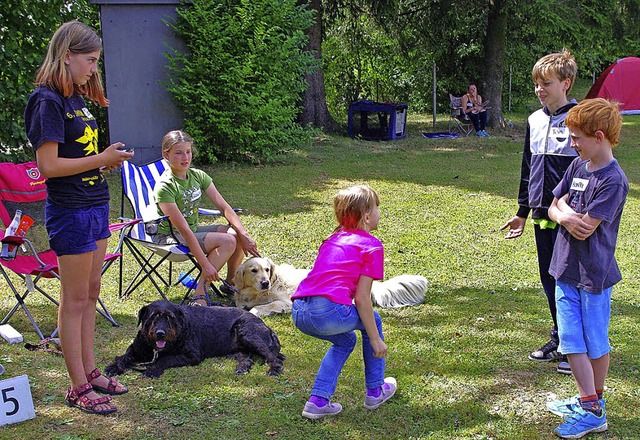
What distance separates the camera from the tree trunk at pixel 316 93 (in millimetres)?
14959

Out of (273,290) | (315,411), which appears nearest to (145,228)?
(273,290)

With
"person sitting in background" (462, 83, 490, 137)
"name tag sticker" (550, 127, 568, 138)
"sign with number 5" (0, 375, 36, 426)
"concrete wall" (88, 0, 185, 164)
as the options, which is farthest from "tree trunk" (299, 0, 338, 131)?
"sign with number 5" (0, 375, 36, 426)

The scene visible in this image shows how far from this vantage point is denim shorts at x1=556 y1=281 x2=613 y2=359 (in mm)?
3248

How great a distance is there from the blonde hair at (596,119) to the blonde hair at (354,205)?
0.96 m

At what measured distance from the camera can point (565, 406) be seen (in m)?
3.51

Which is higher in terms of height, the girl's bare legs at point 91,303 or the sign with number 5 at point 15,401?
the girl's bare legs at point 91,303

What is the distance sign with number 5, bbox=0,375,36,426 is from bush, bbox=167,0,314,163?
7.80 m

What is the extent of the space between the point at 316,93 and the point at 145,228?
419 inches

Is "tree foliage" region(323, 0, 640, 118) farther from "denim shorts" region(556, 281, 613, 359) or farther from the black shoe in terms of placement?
"denim shorts" region(556, 281, 613, 359)

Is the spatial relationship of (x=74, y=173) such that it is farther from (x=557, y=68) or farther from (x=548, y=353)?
(x=548, y=353)

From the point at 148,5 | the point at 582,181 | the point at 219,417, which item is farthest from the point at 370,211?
the point at 148,5

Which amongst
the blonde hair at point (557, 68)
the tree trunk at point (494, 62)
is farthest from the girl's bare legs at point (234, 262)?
the tree trunk at point (494, 62)

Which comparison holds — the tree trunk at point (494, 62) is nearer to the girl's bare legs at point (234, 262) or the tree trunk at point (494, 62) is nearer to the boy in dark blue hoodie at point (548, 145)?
the girl's bare legs at point (234, 262)

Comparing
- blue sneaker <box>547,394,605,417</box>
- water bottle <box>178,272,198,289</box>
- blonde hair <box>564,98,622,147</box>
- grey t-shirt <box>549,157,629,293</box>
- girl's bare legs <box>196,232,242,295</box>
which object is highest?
blonde hair <box>564,98,622,147</box>
